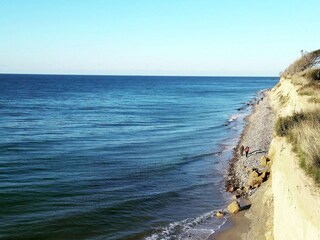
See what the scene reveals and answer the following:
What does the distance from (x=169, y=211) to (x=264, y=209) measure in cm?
530

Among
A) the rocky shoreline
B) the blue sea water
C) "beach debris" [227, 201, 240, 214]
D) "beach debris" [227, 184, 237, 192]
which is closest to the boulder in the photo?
the rocky shoreline

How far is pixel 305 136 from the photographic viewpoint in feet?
46.4

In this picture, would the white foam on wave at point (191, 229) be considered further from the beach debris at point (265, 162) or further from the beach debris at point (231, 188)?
the beach debris at point (265, 162)

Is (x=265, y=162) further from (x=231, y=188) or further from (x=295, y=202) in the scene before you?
(x=295, y=202)

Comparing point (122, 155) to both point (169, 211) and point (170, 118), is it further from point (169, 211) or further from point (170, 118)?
point (170, 118)

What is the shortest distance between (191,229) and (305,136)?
815cm

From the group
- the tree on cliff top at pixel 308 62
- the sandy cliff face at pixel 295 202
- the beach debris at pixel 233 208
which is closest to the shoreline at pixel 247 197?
the beach debris at pixel 233 208

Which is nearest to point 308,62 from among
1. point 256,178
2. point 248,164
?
point 248,164

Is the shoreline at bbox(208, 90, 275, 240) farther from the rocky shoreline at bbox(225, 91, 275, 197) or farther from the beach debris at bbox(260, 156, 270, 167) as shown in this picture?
the beach debris at bbox(260, 156, 270, 167)

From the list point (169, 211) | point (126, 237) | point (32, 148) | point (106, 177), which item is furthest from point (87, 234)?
point (32, 148)

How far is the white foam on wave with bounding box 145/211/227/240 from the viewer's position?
1848cm

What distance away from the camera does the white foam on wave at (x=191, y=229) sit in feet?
60.6

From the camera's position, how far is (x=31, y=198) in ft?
74.9

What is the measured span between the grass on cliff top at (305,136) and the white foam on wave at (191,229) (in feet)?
19.2
